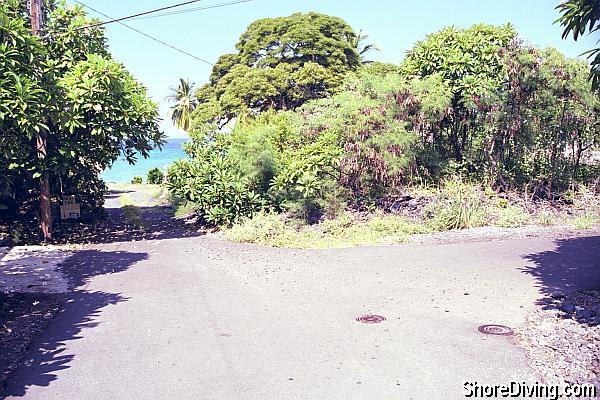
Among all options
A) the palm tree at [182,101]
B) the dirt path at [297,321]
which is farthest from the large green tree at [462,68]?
the palm tree at [182,101]

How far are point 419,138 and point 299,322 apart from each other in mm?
8161

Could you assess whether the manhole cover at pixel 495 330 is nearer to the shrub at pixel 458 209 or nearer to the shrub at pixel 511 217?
the shrub at pixel 458 209

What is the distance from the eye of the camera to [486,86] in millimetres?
12133

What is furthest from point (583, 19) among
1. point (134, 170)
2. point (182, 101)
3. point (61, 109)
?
point (134, 170)

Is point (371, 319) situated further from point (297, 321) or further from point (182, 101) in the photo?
point (182, 101)

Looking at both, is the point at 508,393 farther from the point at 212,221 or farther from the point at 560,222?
the point at 212,221

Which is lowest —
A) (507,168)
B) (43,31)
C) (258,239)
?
(258,239)

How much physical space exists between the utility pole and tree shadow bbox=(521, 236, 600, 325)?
→ 9.77 m

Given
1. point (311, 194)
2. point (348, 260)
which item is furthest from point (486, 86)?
point (348, 260)

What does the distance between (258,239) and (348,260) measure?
266 centimetres

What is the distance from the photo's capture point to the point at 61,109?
953 cm

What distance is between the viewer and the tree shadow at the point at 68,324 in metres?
4.45

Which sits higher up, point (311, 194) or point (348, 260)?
point (311, 194)

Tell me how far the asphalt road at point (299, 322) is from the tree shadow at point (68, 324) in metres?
0.02
